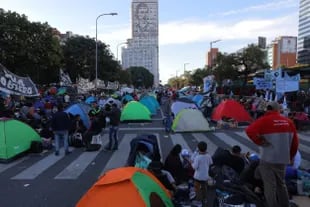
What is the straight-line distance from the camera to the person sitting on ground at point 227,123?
69.6 ft

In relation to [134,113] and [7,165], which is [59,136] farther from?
[134,113]

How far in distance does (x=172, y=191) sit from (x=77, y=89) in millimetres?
36716

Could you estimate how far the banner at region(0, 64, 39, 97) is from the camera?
51.5 ft

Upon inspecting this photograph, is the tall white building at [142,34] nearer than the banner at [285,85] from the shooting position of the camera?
No

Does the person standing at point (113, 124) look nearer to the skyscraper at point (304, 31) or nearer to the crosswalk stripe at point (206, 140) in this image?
the crosswalk stripe at point (206, 140)

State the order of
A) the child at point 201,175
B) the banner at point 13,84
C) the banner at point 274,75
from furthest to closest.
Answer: the banner at point 274,75 → the banner at point 13,84 → the child at point 201,175

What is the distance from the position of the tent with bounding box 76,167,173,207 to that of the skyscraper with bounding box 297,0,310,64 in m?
98.3

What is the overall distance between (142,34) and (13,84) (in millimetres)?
154342

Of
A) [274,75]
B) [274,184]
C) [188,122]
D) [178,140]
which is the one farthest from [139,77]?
[274,184]

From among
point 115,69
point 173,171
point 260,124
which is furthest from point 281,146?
point 115,69

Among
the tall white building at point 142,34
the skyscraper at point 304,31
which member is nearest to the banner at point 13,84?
the skyscraper at point 304,31

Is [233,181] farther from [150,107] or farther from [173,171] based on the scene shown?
[150,107]

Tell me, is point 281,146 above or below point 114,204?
above

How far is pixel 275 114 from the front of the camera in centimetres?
647
